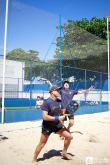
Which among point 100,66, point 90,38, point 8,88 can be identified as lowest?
point 8,88

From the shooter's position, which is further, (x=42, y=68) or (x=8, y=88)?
(x=8, y=88)

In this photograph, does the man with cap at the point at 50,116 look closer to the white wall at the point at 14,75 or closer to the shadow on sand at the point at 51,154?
the shadow on sand at the point at 51,154

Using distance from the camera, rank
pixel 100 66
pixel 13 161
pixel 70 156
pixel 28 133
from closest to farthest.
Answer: pixel 13 161 < pixel 70 156 < pixel 28 133 < pixel 100 66

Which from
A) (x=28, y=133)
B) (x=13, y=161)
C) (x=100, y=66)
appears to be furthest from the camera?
(x=100, y=66)

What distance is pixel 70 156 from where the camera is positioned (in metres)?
6.90

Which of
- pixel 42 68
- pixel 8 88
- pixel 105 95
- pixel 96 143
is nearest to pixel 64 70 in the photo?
pixel 42 68

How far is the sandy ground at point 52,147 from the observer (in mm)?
6551

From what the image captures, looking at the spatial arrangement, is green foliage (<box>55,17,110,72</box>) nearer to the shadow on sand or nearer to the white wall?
the white wall

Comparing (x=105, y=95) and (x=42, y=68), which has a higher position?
(x=42, y=68)

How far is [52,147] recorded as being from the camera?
7859mm

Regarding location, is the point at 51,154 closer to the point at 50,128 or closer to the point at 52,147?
the point at 52,147

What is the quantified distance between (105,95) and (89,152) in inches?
591

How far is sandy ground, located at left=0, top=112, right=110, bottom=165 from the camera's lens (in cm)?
655

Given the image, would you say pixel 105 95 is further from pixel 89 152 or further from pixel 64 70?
pixel 89 152
